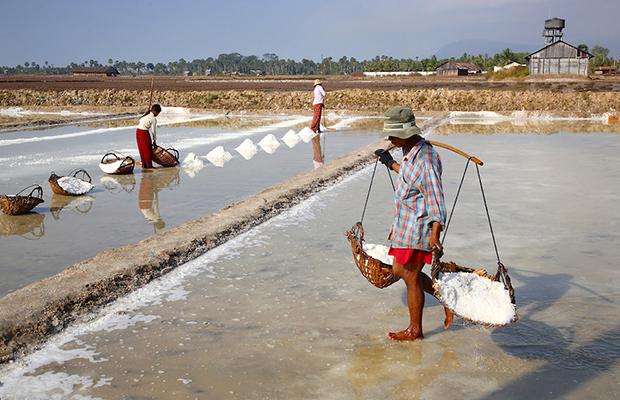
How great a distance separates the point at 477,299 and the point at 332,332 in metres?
0.84

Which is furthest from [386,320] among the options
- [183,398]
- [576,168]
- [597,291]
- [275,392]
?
[576,168]

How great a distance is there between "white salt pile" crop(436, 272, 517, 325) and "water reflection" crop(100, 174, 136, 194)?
5276 millimetres

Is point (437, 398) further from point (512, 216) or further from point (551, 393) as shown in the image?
point (512, 216)

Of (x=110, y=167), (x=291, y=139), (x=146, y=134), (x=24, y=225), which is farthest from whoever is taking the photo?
(x=291, y=139)

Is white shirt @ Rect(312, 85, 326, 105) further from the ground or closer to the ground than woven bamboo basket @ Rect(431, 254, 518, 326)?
further from the ground

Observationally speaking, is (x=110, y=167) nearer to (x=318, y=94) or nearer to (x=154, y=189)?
(x=154, y=189)

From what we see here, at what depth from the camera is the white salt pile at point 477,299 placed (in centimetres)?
281

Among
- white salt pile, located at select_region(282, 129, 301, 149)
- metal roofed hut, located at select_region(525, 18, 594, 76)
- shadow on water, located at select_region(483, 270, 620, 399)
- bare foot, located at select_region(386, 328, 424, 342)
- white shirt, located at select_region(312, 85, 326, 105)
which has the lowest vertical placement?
shadow on water, located at select_region(483, 270, 620, 399)

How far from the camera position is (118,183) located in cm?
762

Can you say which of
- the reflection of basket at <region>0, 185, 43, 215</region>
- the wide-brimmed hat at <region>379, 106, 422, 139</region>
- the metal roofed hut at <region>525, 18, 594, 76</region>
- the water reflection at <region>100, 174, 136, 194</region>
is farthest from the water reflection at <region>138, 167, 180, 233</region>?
the metal roofed hut at <region>525, 18, 594, 76</region>

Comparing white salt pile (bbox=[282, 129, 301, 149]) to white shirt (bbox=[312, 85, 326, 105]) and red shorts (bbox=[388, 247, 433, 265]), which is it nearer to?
white shirt (bbox=[312, 85, 326, 105])

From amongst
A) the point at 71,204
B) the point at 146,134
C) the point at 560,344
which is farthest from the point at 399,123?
the point at 146,134

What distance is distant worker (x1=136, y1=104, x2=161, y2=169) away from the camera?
8.15m

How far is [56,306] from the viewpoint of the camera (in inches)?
129
